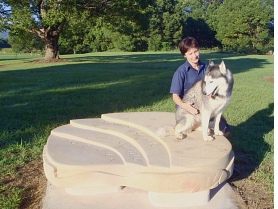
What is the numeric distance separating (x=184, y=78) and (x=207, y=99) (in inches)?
23.8

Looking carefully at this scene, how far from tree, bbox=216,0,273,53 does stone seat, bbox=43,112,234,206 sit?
146 ft

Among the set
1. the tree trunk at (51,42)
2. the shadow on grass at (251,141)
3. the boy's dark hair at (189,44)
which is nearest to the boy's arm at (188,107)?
the boy's dark hair at (189,44)

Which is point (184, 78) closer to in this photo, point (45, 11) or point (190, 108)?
point (190, 108)

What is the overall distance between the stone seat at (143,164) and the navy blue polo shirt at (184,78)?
51 centimetres

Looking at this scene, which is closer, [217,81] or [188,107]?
[217,81]

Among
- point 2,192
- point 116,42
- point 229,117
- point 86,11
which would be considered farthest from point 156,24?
point 2,192

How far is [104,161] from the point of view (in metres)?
3.13

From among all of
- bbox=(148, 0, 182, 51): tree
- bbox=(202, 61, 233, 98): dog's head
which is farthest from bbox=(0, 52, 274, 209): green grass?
bbox=(148, 0, 182, 51): tree

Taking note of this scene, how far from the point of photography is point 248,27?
45.5 m

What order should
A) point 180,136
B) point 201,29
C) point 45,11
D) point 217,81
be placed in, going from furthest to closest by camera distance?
1. point 201,29
2. point 45,11
3. point 180,136
4. point 217,81

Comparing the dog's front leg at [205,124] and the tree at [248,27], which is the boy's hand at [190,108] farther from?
the tree at [248,27]

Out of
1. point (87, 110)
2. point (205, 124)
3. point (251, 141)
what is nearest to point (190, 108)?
point (205, 124)

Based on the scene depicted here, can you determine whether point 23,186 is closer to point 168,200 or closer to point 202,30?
point 168,200

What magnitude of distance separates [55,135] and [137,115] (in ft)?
4.05
